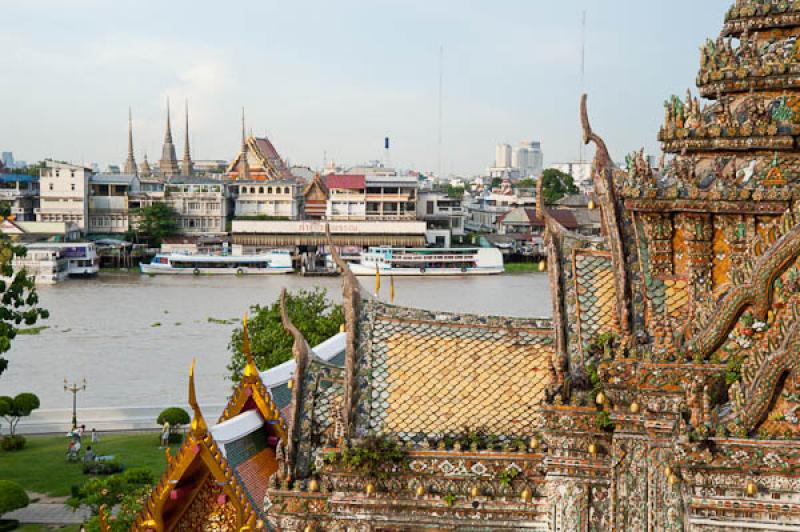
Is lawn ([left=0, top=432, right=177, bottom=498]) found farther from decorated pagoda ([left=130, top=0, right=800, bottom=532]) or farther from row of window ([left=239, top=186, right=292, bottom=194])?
row of window ([left=239, top=186, right=292, bottom=194])

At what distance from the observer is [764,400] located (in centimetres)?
616

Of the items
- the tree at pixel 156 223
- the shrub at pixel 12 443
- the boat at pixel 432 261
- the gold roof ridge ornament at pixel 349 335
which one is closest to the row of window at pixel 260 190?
the tree at pixel 156 223

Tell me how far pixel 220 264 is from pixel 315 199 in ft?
54.0

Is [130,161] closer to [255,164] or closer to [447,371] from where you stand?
[255,164]

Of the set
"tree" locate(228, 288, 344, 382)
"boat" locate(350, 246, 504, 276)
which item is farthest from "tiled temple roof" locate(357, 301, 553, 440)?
"boat" locate(350, 246, 504, 276)

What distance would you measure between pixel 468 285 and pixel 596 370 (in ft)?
166

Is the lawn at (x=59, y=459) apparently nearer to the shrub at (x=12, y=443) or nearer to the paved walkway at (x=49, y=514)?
the shrub at (x=12, y=443)

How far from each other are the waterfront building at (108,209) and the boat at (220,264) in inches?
384

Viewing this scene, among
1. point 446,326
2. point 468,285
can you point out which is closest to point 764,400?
point 446,326

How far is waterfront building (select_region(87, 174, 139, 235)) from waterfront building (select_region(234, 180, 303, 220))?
302 inches

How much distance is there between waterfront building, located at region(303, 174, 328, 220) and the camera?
78875 mm

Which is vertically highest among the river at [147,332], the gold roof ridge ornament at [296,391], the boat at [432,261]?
the gold roof ridge ornament at [296,391]

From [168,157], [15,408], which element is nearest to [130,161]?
[168,157]

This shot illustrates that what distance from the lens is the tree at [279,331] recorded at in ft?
68.2
